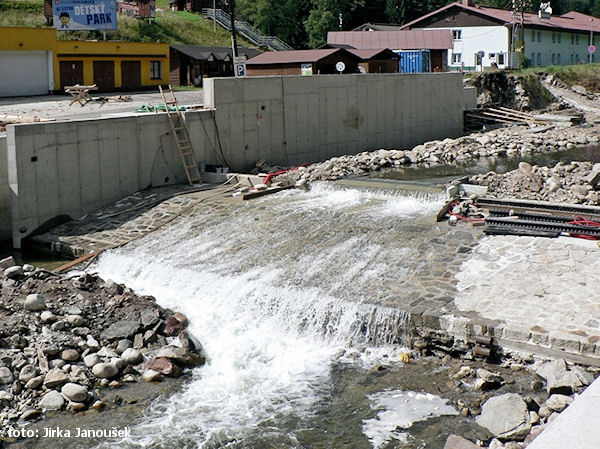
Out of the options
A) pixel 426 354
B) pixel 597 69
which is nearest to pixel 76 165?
pixel 426 354

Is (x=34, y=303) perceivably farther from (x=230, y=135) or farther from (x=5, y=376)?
(x=230, y=135)

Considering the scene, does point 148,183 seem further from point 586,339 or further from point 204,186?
point 586,339

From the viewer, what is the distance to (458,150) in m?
31.0

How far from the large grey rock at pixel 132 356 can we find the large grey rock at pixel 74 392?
114cm

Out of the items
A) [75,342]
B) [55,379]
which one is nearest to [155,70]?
[75,342]

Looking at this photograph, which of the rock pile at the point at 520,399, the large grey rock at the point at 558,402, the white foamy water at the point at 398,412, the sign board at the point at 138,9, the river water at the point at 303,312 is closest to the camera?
the rock pile at the point at 520,399

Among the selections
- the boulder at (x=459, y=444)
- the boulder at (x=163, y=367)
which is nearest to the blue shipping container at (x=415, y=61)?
the boulder at (x=163, y=367)

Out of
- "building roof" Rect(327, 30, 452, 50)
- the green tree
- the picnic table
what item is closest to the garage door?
the picnic table

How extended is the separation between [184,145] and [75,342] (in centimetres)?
1132

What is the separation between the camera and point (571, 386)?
10812 millimetres

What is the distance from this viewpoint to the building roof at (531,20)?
6519 cm

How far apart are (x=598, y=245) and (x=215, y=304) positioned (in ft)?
25.2

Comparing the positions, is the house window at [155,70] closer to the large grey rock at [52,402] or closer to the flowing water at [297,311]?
the flowing water at [297,311]

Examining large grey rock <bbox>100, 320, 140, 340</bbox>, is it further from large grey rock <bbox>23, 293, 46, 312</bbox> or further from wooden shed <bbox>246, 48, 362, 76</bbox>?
wooden shed <bbox>246, 48, 362, 76</bbox>
